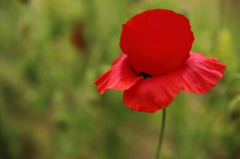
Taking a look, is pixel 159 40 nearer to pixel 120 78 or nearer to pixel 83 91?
pixel 120 78

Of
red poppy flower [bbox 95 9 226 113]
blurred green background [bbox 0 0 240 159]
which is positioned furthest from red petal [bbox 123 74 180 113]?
blurred green background [bbox 0 0 240 159]

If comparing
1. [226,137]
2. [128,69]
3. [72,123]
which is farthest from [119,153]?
[128,69]

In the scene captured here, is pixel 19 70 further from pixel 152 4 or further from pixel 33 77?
pixel 152 4

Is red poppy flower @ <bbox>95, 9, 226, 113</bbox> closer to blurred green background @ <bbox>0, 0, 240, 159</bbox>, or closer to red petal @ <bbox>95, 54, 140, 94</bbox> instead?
red petal @ <bbox>95, 54, 140, 94</bbox>

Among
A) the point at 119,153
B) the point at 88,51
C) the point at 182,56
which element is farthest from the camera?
the point at 88,51

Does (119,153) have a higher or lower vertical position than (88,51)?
lower

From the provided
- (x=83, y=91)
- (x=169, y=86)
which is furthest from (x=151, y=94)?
(x=83, y=91)
